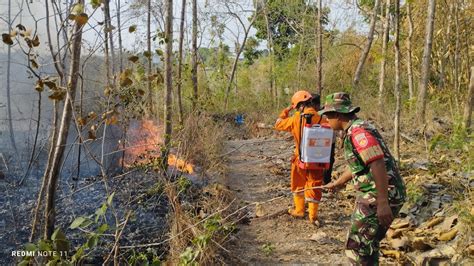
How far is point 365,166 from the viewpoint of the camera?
Answer: 112 inches

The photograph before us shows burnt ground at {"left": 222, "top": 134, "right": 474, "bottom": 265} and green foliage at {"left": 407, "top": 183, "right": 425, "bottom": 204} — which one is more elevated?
green foliage at {"left": 407, "top": 183, "right": 425, "bottom": 204}

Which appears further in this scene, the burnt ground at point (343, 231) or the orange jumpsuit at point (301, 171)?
the orange jumpsuit at point (301, 171)

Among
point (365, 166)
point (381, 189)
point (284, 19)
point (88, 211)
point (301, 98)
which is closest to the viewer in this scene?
point (381, 189)

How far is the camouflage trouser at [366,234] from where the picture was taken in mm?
2824

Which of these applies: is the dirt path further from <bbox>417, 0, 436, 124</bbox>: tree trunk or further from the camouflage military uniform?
<bbox>417, 0, 436, 124</bbox>: tree trunk

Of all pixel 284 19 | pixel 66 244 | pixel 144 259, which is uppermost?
pixel 284 19

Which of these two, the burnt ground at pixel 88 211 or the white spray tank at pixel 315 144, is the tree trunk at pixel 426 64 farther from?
the burnt ground at pixel 88 211

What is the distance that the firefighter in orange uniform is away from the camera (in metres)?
4.54

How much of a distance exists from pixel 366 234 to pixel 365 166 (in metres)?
0.46

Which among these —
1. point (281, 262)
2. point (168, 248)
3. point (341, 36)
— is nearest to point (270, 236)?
point (281, 262)

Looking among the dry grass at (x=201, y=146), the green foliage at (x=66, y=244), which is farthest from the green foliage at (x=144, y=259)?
the dry grass at (x=201, y=146)

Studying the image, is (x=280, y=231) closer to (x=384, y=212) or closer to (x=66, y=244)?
(x=384, y=212)

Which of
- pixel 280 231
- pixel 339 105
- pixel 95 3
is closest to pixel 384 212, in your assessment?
pixel 339 105

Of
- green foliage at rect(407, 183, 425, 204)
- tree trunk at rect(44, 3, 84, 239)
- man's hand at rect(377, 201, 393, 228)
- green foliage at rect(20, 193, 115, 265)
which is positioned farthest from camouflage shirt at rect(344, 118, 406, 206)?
tree trunk at rect(44, 3, 84, 239)
